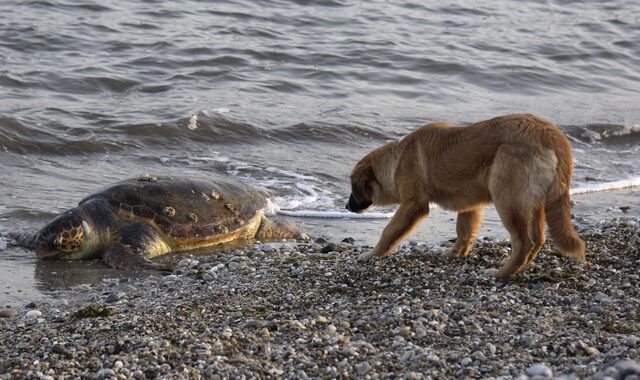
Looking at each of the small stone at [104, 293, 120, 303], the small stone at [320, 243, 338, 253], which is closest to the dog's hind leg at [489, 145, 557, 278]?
→ the small stone at [320, 243, 338, 253]

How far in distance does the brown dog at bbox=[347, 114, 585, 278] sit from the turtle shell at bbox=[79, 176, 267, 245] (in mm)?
1978

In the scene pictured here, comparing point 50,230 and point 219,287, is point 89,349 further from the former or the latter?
point 50,230

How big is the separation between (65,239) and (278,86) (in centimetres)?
778

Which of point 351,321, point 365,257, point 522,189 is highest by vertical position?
point 522,189

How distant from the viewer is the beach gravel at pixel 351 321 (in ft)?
17.6

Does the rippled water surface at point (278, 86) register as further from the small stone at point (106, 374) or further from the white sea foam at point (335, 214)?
the small stone at point (106, 374)

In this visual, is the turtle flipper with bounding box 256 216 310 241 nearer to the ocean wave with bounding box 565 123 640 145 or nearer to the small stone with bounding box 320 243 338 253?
the small stone with bounding box 320 243 338 253

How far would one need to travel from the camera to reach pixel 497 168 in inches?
272

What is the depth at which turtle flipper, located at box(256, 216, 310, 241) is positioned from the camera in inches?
396

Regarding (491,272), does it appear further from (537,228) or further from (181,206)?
(181,206)

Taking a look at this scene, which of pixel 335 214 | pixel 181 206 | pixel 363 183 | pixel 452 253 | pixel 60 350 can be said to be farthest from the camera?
pixel 335 214

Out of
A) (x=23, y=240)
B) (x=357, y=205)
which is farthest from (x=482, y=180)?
(x=23, y=240)

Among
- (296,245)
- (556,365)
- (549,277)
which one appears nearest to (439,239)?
(296,245)

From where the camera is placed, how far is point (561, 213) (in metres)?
6.75
